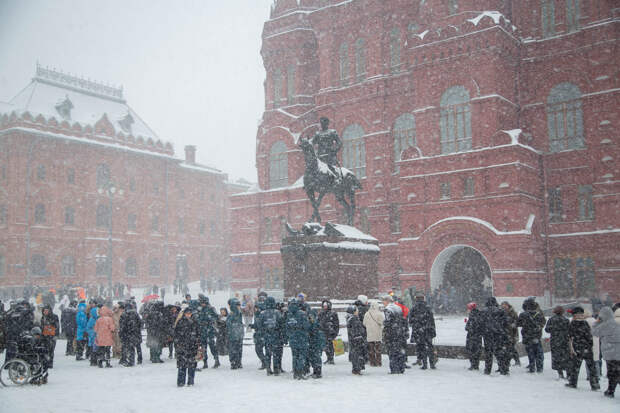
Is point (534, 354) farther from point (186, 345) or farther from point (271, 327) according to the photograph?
point (186, 345)

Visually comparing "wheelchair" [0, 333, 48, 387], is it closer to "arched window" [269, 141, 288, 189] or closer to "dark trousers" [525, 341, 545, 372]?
"dark trousers" [525, 341, 545, 372]

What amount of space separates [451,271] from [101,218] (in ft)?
104

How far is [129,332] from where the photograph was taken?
12859 mm

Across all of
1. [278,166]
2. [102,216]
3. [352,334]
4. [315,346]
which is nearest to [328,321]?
[352,334]

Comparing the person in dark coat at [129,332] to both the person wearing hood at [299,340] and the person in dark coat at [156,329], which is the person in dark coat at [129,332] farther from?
the person wearing hood at [299,340]

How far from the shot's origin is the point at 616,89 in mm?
27078

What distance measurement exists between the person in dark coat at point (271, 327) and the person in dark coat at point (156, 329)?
3.07m

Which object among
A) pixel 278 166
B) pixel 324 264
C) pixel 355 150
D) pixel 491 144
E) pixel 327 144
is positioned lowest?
pixel 324 264

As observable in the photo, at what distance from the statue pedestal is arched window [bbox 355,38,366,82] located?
20774 mm

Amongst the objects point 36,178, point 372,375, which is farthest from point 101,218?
point 372,375

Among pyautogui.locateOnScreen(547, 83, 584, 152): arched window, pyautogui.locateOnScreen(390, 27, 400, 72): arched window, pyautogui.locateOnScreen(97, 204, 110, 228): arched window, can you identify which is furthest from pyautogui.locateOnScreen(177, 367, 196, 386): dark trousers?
pyautogui.locateOnScreen(97, 204, 110, 228): arched window

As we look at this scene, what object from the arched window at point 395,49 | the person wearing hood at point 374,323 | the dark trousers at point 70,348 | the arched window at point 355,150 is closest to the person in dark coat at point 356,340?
the person wearing hood at point 374,323

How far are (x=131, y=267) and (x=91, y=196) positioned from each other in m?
7.10

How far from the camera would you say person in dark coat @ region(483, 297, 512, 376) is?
10602 mm
